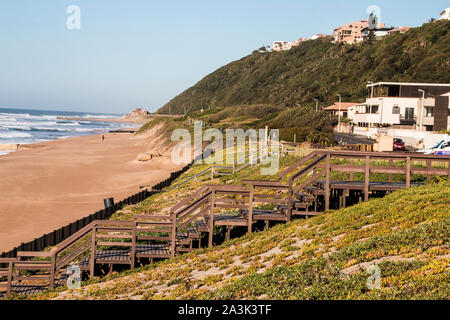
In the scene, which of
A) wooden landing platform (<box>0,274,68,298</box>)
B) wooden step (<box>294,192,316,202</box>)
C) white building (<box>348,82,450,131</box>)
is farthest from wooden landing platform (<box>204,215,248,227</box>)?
white building (<box>348,82,450,131</box>)

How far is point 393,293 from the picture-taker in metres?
6.86

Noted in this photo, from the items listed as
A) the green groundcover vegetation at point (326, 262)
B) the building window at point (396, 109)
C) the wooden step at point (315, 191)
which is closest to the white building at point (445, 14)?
the building window at point (396, 109)

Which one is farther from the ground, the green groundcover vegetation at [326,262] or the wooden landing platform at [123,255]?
the green groundcover vegetation at [326,262]

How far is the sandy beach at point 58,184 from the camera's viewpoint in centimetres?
2301

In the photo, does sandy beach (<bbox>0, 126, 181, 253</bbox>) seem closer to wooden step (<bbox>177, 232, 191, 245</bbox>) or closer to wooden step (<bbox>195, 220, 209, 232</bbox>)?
wooden step (<bbox>177, 232, 191, 245</bbox>)

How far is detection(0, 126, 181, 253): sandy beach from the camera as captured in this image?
2301 centimetres

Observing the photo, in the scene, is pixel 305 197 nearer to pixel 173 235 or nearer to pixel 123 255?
pixel 173 235

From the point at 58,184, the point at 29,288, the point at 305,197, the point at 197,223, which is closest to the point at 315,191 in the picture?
the point at 305,197

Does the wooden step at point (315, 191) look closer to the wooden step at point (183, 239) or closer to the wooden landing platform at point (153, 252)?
the wooden step at point (183, 239)

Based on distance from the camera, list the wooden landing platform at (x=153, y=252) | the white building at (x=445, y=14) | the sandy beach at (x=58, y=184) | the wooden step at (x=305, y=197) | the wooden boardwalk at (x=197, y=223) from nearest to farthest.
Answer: the wooden boardwalk at (x=197, y=223), the wooden landing platform at (x=153, y=252), the wooden step at (x=305, y=197), the sandy beach at (x=58, y=184), the white building at (x=445, y=14)

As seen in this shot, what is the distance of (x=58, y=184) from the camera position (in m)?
34.9
